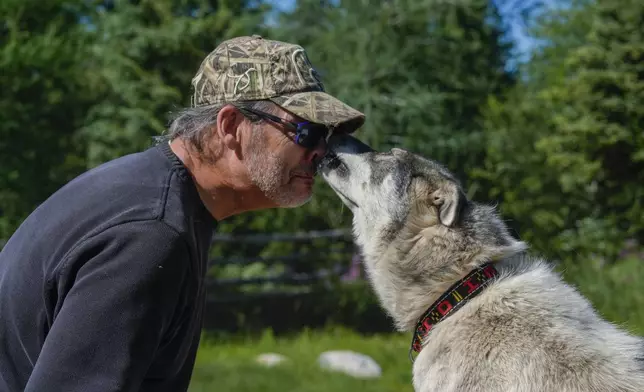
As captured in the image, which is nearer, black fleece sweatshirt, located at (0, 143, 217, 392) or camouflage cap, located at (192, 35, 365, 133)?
black fleece sweatshirt, located at (0, 143, 217, 392)

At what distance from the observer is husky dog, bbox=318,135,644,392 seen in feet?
10.6

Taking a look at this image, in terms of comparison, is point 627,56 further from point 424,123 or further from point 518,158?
point 424,123

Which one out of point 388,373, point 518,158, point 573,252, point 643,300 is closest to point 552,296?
point 388,373

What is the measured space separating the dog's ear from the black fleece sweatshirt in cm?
117

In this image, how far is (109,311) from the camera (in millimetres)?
2377

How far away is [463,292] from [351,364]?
5645 mm

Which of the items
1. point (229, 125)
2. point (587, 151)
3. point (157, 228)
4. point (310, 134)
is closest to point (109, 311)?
point (157, 228)

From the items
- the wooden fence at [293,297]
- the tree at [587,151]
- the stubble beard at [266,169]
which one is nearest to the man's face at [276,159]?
the stubble beard at [266,169]

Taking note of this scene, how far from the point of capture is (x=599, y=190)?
24109 millimetres

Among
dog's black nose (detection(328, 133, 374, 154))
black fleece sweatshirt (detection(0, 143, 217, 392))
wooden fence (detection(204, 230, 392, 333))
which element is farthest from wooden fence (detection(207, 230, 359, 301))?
black fleece sweatshirt (detection(0, 143, 217, 392))

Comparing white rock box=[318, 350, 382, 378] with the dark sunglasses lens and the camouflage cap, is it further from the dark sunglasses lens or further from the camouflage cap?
the camouflage cap

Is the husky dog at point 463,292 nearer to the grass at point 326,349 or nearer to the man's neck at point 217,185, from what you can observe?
the man's neck at point 217,185

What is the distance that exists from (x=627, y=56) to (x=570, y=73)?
17.7ft

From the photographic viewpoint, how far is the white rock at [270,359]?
949 centimetres
